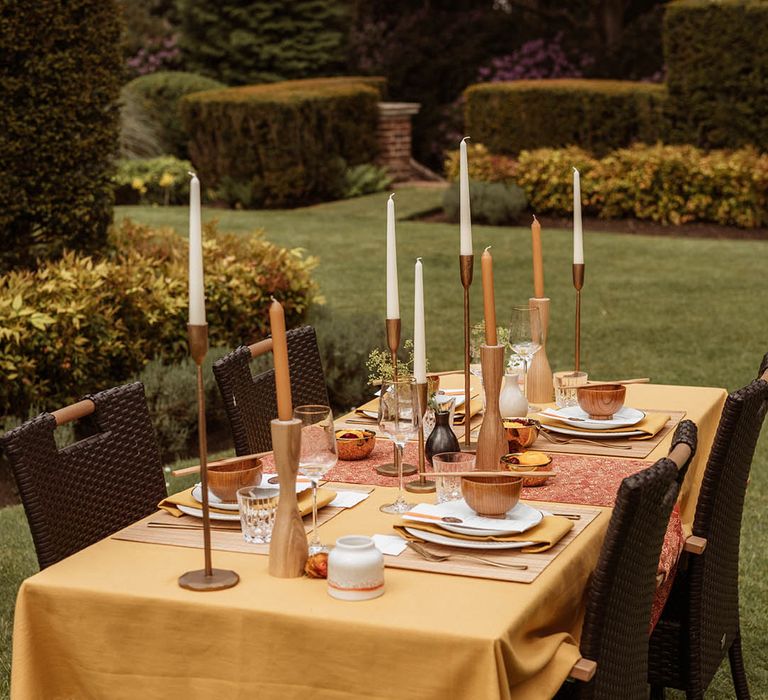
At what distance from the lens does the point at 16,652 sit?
2.88m

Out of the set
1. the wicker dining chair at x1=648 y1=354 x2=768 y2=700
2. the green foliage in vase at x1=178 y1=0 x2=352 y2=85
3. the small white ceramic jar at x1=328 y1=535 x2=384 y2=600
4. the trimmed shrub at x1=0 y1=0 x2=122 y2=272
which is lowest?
the wicker dining chair at x1=648 y1=354 x2=768 y2=700

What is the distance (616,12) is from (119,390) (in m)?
22.4

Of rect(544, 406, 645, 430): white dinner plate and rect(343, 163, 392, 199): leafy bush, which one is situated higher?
rect(544, 406, 645, 430): white dinner plate

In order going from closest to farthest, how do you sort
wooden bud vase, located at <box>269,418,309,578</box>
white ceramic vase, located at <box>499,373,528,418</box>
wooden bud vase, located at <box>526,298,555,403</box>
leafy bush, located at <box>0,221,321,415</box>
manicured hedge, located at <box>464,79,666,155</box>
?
wooden bud vase, located at <box>269,418,309,578</box>
white ceramic vase, located at <box>499,373,528,418</box>
wooden bud vase, located at <box>526,298,555,403</box>
leafy bush, located at <box>0,221,321,415</box>
manicured hedge, located at <box>464,79,666,155</box>

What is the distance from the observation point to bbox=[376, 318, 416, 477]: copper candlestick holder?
3527 mm

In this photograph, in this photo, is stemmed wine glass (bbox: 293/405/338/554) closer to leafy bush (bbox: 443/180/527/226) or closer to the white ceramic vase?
the white ceramic vase

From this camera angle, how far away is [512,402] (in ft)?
13.7

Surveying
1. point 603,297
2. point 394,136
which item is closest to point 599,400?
point 603,297

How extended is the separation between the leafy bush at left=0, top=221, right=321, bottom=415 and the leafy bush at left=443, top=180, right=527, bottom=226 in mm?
7138

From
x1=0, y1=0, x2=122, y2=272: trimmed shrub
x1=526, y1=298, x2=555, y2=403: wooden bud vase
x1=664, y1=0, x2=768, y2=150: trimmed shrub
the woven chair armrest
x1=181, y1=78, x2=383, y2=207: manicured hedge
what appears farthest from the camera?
x1=181, y1=78, x2=383, y2=207: manicured hedge

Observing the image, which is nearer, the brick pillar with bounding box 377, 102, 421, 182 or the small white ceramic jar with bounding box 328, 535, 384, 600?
the small white ceramic jar with bounding box 328, 535, 384, 600

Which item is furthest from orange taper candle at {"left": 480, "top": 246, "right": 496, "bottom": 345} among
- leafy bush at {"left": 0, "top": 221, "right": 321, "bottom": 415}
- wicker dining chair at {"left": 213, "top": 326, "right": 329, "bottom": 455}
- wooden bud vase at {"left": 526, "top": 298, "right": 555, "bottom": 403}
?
leafy bush at {"left": 0, "top": 221, "right": 321, "bottom": 415}

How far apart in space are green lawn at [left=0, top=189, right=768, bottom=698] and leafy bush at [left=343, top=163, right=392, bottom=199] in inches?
59.4

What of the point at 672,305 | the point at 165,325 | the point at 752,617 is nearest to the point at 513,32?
the point at 672,305
